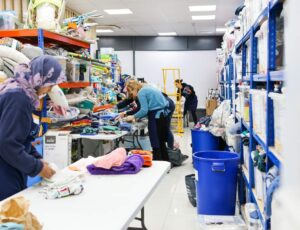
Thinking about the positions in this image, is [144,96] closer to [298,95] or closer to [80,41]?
[80,41]

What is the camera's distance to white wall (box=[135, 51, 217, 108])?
15148mm

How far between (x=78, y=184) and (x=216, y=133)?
3.86 metres

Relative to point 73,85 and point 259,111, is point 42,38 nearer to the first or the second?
point 73,85

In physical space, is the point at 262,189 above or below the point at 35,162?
below

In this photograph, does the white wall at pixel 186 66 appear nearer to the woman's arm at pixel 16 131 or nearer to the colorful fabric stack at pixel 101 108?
the colorful fabric stack at pixel 101 108

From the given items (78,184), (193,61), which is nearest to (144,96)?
(78,184)

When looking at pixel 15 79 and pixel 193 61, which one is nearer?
pixel 15 79

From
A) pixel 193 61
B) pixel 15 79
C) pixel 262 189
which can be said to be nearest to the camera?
pixel 15 79

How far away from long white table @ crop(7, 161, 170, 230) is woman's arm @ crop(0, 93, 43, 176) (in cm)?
19

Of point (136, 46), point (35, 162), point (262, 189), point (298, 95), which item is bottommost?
point (262, 189)

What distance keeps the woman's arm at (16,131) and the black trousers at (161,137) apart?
156 inches

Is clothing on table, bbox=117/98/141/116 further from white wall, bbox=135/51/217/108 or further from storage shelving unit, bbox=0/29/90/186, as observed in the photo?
white wall, bbox=135/51/217/108

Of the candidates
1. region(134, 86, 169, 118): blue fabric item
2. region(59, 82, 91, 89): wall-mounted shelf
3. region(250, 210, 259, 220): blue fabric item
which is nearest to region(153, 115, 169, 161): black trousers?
region(134, 86, 169, 118): blue fabric item

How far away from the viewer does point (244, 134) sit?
12.3 ft
